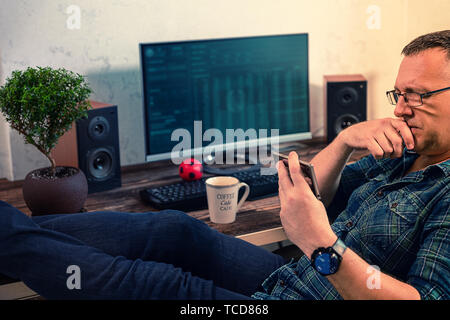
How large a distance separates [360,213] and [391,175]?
0.15 meters

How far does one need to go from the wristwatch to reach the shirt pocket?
20 centimetres

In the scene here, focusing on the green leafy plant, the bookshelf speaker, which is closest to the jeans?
the green leafy plant

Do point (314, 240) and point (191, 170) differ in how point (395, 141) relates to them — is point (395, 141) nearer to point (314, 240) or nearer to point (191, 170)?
point (314, 240)

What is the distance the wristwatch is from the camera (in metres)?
1.05

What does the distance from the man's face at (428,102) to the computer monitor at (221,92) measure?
0.79m

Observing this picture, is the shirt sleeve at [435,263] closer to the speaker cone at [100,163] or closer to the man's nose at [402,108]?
the man's nose at [402,108]

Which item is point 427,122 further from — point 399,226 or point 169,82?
point 169,82

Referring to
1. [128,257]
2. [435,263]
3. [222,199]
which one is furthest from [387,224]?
[128,257]

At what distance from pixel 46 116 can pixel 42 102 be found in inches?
2.2

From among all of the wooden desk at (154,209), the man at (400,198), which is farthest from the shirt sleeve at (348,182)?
the wooden desk at (154,209)

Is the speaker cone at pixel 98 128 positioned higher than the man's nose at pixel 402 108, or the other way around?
the man's nose at pixel 402 108

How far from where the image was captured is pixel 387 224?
1231 mm

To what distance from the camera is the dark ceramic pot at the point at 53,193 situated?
1.53 metres

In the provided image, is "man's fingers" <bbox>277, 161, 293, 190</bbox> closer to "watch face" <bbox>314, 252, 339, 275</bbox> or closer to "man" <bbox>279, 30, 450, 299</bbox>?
"man" <bbox>279, 30, 450, 299</bbox>
